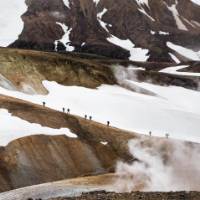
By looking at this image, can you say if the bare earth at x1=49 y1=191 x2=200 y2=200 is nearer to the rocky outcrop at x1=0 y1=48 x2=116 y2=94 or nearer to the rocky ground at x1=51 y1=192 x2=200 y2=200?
the rocky ground at x1=51 y1=192 x2=200 y2=200

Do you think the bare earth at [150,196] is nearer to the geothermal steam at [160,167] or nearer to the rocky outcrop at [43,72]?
the geothermal steam at [160,167]

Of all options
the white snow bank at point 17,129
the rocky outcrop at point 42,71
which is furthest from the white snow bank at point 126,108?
the white snow bank at point 17,129

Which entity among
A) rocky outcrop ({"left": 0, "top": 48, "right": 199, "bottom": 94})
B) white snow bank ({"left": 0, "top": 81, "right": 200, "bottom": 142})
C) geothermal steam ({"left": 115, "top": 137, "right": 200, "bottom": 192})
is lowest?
geothermal steam ({"left": 115, "top": 137, "right": 200, "bottom": 192})

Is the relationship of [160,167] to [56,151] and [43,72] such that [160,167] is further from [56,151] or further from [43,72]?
[43,72]

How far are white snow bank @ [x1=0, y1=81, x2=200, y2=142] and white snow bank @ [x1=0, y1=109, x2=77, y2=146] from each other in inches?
797

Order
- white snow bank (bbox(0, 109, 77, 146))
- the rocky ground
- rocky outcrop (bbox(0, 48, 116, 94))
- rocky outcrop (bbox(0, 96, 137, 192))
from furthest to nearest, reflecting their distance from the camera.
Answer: rocky outcrop (bbox(0, 48, 116, 94)) → white snow bank (bbox(0, 109, 77, 146)) → rocky outcrop (bbox(0, 96, 137, 192)) → the rocky ground

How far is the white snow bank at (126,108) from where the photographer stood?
311 ft

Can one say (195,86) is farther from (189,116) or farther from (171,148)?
(171,148)

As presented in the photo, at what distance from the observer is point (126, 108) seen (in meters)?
104

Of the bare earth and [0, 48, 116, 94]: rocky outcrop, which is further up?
[0, 48, 116, 94]: rocky outcrop

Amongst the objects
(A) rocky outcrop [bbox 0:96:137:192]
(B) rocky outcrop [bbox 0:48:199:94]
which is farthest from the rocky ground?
(B) rocky outcrop [bbox 0:48:199:94]

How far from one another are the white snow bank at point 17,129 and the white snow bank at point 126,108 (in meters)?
20.2

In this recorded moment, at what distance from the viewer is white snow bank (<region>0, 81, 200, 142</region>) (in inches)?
3738

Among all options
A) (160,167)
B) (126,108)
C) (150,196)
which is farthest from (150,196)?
(126,108)
